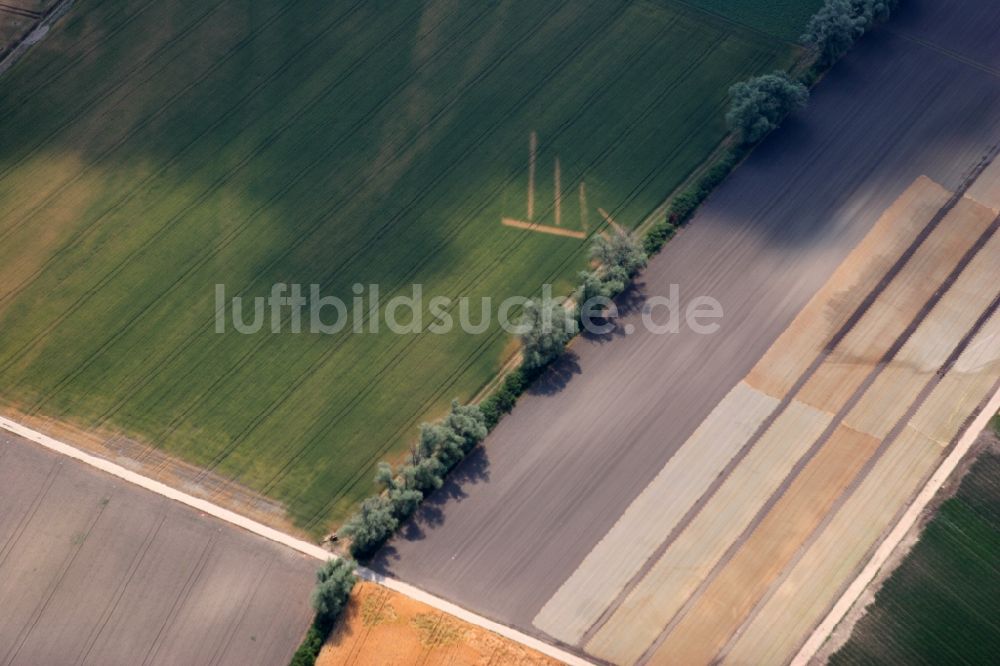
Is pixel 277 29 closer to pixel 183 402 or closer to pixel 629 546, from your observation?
pixel 183 402

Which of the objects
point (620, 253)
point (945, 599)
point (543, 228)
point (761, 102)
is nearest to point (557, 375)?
point (620, 253)

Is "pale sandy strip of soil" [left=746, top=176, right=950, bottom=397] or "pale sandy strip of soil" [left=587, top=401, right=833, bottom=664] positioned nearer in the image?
"pale sandy strip of soil" [left=587, top=401, right=833, bottom=664]

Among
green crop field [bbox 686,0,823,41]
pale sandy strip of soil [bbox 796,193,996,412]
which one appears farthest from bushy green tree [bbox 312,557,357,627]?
green crop field [bbox 686,0,823,41]

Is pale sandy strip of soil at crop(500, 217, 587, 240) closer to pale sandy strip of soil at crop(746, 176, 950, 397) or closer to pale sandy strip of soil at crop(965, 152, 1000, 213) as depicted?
pale sandy strip of soil at crop(746, 176, 950, 397)

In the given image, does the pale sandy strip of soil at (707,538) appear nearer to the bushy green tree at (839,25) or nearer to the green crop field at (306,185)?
the green crop field at (306,185)

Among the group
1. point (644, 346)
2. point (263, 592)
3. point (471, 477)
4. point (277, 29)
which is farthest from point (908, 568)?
point (277, 29)

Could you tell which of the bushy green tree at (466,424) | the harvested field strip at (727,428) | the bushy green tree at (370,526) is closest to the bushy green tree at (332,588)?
the bushy green tree at (370,526)
